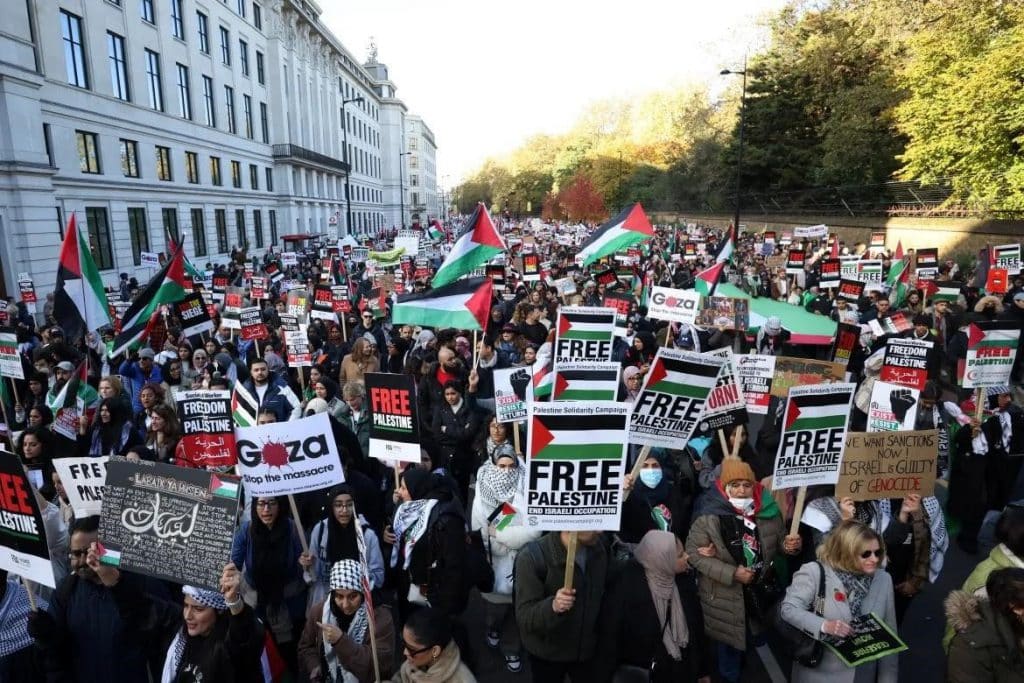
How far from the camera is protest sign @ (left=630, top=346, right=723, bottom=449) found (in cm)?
451

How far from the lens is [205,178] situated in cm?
3850

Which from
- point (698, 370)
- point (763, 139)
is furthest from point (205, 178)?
point (698, 370)

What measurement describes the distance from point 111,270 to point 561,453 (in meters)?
31.5

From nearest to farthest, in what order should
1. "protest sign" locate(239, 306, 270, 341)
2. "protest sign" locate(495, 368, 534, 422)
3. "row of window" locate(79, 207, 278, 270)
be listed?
1. "protest sign" locate(495, 368, 534, 422)
2. "protest sign" locate(239, 306, 270, 341)
3. "row of window" locate(79, 207, 278, 270)

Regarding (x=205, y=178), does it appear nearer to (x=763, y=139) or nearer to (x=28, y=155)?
(x=28, y=155)

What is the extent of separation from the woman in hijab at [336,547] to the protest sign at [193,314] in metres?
7.11

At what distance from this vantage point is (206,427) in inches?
222

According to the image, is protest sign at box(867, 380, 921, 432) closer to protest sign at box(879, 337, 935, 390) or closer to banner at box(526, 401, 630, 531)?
protest sign at box(879, 337, 935, 390)

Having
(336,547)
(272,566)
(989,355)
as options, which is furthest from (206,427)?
(989,355)

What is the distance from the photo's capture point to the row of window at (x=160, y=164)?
2759 centimetres

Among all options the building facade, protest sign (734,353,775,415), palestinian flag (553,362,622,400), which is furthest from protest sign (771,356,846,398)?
the building facade

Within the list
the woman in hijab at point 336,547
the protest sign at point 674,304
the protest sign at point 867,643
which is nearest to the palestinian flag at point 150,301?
the woman in hijab at point 336,547

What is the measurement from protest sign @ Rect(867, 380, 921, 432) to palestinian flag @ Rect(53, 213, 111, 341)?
9954 millimetres

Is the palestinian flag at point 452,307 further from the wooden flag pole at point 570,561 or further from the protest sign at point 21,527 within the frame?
the wooden flag pole at point 570,561
